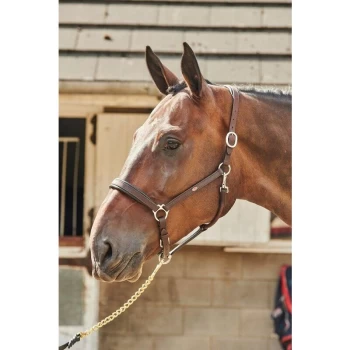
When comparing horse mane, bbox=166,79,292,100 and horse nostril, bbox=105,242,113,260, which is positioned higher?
horse mane, bbox=166,79,292,100

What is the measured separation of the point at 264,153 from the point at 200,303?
238 centimetres

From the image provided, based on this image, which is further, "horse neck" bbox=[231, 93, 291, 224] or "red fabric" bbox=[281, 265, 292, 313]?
"red fabric" bbox=[281, 265, 292, 313]

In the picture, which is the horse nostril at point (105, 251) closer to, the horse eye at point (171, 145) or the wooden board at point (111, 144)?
the horse eye at point (171, 145)

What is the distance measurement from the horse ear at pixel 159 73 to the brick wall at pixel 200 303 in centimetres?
222

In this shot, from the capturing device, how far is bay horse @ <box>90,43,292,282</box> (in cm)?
240

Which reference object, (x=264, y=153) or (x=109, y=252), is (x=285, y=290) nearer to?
(x=264, y=153)

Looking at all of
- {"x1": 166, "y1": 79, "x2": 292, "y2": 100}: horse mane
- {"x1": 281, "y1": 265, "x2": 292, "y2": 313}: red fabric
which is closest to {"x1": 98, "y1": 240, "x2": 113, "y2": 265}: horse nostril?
{"x1": 166, "y1": 79, "x2": 292, "y2": 100}: horse mane

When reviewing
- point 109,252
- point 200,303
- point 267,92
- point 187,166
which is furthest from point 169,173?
point 200,303

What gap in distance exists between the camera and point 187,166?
8.16 feet

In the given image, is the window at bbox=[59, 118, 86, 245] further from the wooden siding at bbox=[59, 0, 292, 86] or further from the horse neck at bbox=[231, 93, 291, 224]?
the horse neck at bbox=[231, 93, 291, 224]

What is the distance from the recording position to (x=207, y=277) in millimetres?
4824

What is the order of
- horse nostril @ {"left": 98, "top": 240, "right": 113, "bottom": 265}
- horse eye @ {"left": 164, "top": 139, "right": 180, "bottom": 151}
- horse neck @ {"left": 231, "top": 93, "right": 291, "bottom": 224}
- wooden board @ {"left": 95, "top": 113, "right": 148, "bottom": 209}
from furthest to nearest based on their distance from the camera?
wooden board @ {"left": 95, "top": 113, "right": 148, "bottom": 209}
horse neck @ {"left": 231, "top": 93, "right": 291, "bottom": 224}
horse eye @ {"left": 164, "top": 139, "right": 180, "bottom": 151}
horse nostril @ {"left": 98, "top": 240, "right": 113, "bottom": 265}
